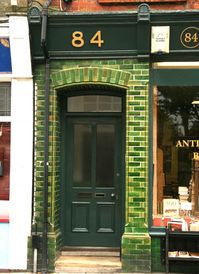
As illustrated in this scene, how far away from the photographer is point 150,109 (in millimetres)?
8188

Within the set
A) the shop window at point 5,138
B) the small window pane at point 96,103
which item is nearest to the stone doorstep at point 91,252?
the shop window at point 5,138

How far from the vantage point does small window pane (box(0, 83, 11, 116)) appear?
8.42m

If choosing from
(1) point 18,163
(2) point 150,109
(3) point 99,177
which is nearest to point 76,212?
(3) point 99,177

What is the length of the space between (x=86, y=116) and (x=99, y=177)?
1151mm

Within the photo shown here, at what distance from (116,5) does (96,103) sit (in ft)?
5.85

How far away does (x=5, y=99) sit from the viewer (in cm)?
845

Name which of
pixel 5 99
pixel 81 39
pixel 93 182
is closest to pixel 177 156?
pixel 93 182

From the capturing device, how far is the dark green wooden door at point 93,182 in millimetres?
8695

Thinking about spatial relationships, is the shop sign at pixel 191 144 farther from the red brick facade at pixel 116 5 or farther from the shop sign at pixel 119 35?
the red brick facade at pixel 116 5

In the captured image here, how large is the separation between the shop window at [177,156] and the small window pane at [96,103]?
0.82 meters

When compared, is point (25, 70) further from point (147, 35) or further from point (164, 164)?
point (164, 164)

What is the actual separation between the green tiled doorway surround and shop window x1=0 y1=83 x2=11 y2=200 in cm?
55

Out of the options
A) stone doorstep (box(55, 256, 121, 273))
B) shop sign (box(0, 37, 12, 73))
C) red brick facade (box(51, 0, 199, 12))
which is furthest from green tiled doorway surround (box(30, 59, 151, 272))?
red brick facade (box(51, 0, 199, 12))

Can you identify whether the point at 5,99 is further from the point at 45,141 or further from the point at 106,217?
the point at 106,217
